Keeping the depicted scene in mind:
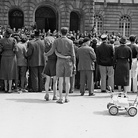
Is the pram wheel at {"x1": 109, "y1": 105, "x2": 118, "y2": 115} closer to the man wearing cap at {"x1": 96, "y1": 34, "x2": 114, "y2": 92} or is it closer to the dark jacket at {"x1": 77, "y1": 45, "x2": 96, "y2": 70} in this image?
the dark jacket at {"x1": 77, "y1": 45, "x2": 96, "y2": 70}

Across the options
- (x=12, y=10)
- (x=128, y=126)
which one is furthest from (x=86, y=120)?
(x=12, y=10)

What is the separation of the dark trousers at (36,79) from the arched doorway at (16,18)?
19.9m

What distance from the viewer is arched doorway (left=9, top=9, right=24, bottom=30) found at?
104 ft

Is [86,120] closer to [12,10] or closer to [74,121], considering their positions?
[74,121]

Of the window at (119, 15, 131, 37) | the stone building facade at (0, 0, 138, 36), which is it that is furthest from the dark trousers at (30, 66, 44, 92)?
the window at (119, 15, 131, 37)

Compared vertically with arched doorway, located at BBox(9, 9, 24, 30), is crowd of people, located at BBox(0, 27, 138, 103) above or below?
below

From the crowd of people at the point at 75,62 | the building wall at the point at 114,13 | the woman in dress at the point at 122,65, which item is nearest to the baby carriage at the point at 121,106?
the crowd of people at the point at 75,62

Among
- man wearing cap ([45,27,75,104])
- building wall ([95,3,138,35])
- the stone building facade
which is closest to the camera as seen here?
man wearing cap ([45,27,75,104])

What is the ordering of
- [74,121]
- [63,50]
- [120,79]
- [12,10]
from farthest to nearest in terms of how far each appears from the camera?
[12,10], [120,79], [63,50], [74,121]

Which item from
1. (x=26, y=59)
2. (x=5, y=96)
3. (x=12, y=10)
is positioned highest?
(x=12, y=10)

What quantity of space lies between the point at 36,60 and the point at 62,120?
488 centimetres

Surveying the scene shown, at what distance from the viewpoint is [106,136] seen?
6742 millimetres

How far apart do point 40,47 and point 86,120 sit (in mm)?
5017

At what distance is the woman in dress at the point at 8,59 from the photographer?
11906mm
